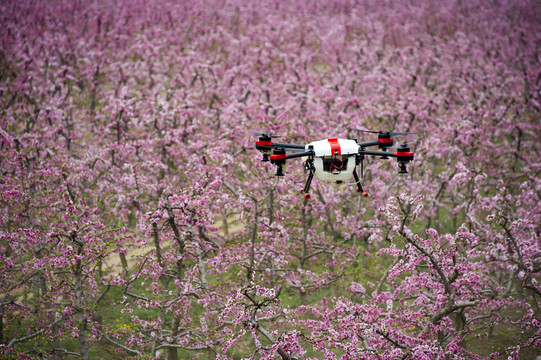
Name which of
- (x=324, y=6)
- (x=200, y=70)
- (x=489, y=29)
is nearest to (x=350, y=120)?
(x=200, y=70)

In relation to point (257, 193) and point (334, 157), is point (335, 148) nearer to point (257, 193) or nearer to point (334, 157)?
point (334, 157)

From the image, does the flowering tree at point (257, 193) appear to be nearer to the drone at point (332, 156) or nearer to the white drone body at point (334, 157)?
the drone at point (332, 156)

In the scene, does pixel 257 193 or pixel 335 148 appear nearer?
pixel 335 148

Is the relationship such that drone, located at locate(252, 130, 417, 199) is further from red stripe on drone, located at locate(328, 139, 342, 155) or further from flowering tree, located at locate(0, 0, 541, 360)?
flowering tree, located at locate(0, 0, 541, 360)

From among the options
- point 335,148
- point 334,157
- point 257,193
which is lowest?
point 257,193

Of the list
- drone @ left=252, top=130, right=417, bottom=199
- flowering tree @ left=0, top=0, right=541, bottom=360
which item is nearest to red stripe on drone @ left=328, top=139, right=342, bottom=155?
drone @ left=252, top=130, right=417, bottom=199

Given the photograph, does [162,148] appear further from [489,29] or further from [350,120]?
[489,29]

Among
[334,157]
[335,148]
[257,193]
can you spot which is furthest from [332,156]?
[257,193]
